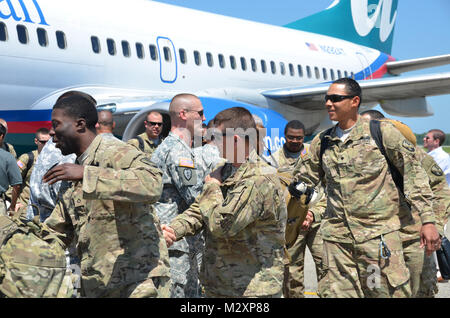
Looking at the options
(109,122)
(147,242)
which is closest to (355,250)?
(147,242)

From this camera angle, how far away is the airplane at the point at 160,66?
10.2 meters

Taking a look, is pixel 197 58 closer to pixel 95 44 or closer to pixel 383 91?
pixel 95 44

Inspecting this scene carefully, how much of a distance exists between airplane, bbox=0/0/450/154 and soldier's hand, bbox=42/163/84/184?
18.6ft

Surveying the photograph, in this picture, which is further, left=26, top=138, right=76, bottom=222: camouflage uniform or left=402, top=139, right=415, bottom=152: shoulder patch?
left=26, top=138, right=76, bottom=222: camouflage uniform

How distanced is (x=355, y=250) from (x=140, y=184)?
192 cm

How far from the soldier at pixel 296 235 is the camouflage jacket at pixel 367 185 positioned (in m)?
0.24

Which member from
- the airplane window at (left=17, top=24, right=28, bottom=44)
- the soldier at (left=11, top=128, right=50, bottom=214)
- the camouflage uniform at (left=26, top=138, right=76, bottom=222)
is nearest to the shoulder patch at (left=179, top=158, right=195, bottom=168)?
the camouflage uniform at (left=26, top=138, right=76, bottom=222)

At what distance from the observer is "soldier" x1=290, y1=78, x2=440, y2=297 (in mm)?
3963

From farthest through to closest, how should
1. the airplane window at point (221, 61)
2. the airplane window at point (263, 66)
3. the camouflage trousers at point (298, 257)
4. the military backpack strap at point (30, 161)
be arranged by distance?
the airplane window at point (263, 66) → the airplane window at point (221, 61) → the military backpack strap at point (30, 161) → the camouflage trousers at point (298, 257)

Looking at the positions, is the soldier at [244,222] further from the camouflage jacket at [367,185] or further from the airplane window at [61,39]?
the airplane window at [61,39]

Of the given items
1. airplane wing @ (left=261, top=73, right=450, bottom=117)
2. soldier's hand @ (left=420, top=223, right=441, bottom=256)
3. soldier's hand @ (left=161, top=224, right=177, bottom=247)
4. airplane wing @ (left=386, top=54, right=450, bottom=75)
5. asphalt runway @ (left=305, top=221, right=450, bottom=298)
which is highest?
airplane wing @ (left=386, top=54, right=450, bottom=75)

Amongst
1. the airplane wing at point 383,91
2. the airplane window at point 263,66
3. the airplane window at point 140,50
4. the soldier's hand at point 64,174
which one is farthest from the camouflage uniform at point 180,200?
the airplane window at point 263,66

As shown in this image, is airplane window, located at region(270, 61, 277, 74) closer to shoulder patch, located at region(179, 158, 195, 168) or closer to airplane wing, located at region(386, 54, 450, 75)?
airplane wing, located at region(386, 54, 450, 75)
